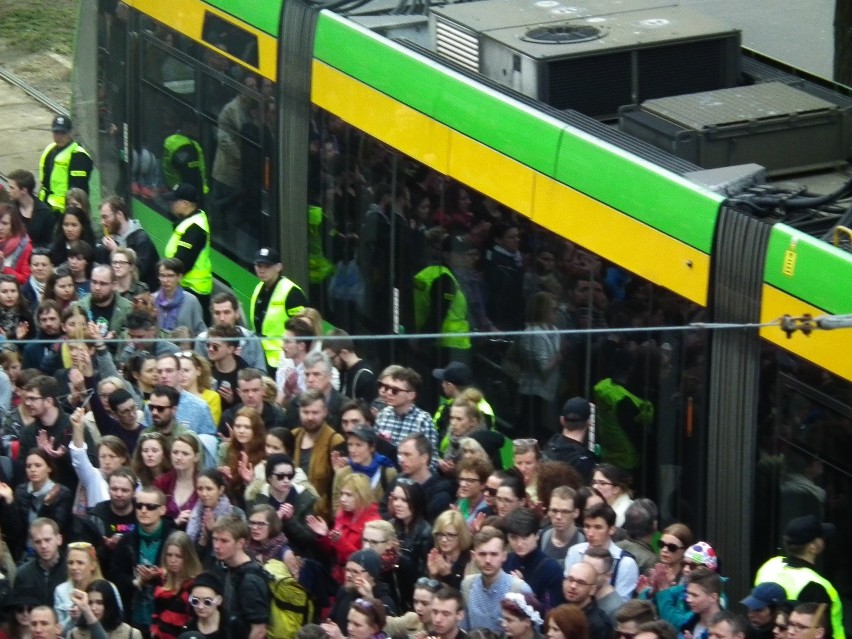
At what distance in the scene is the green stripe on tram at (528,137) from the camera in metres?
9.09

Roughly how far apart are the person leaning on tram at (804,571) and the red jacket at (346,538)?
72.9 inches

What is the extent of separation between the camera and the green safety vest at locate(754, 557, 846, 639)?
792cm

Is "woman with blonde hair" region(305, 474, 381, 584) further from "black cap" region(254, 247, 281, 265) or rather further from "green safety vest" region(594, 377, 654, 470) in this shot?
"black cap" region(254, 247, 281, 265)

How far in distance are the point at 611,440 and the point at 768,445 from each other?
1.18 meters

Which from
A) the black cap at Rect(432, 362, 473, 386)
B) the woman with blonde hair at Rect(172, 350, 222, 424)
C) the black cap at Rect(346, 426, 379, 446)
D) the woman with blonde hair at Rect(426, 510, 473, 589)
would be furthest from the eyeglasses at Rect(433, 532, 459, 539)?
the woman with blonde hair at Rect(172, 350, 222, 424)

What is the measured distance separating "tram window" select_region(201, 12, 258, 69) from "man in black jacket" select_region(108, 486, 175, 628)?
4.91 metres

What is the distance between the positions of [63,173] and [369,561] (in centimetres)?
750

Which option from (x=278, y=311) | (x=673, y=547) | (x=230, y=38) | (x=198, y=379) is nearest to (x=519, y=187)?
(x=198, y=379)

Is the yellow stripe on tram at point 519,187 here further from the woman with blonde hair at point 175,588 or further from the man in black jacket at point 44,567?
the man in black jacket at point 44,567

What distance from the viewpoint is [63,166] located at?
1476 centimetres

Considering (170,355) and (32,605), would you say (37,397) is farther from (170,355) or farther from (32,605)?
(32,605)

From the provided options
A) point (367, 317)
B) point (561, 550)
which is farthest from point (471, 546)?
point (367, 317)

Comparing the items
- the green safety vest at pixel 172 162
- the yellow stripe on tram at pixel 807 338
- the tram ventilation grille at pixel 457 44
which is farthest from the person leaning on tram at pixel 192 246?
the yellow stripe on tram at pixel 807 338

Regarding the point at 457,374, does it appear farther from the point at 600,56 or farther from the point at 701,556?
the point at 701,556
